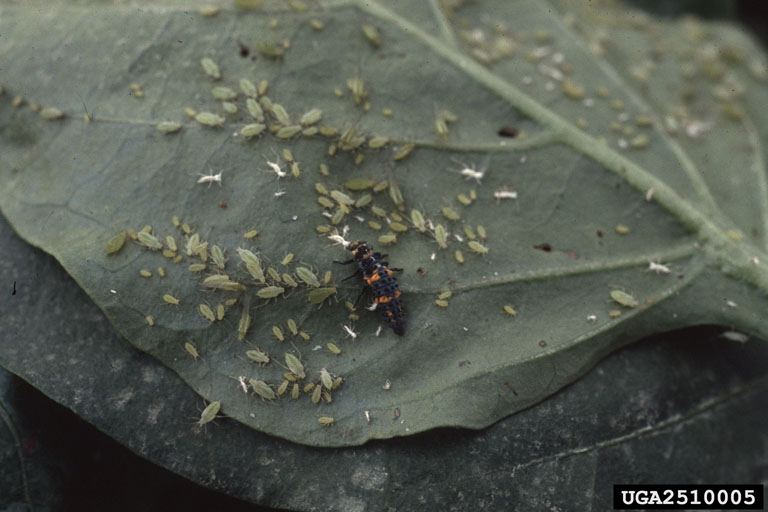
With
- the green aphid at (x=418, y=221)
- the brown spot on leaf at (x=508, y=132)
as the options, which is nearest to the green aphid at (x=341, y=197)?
the green aphid at (x=418, y=221)

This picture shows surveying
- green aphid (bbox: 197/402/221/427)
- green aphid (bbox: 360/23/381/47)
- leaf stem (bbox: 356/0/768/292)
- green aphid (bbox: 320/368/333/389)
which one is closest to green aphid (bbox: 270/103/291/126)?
green aphid (bbox: 360/23/381/47)

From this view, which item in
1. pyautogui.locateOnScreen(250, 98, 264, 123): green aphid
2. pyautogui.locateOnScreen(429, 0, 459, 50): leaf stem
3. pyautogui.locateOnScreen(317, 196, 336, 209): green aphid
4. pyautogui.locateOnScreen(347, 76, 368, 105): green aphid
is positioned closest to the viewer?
pyautogui.locateOnScreen(317, 196, 336, 209): green aphid

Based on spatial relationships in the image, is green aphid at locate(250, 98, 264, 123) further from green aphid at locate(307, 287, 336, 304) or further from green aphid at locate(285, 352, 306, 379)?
green aphid at locate(285, 352, 306, 379)

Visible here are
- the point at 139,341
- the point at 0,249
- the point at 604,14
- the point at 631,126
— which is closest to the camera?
the point at 139,341

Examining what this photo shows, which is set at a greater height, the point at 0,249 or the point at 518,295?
the point at 0,249

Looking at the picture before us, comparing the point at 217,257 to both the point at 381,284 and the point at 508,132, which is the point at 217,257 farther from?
the point at 508,132

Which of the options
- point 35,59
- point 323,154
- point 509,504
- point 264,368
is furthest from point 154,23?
point 509,504

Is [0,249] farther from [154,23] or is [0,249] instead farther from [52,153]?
[154,23]
